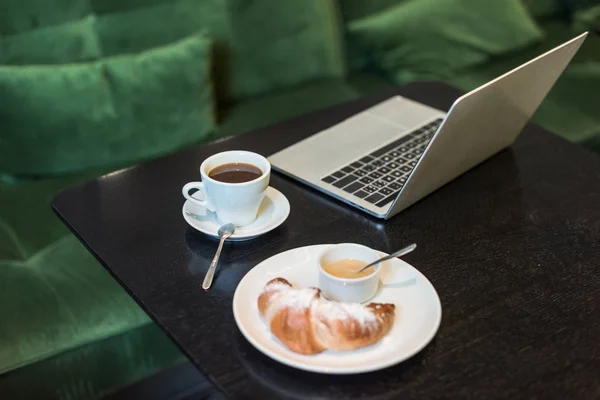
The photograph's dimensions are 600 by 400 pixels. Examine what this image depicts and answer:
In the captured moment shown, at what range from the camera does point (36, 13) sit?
5.21 feet

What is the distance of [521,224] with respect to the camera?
102 cm

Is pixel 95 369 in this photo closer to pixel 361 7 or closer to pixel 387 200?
pixel 387 200

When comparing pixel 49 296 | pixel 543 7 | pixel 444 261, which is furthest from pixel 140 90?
pixel 543 7

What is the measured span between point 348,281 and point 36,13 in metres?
1.15

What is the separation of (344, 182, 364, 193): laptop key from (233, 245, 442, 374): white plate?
181 mm

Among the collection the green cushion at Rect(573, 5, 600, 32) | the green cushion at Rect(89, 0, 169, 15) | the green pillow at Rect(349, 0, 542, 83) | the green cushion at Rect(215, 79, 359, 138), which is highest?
the green cushion at Rect(89, 0, 169, 15)

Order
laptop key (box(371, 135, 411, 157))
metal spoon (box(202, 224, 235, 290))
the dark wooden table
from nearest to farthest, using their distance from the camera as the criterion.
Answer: the dark wooden table → metal spoon (box(202, 224, 235, 290)) → laptop key (box(371, 135, 411, 157))

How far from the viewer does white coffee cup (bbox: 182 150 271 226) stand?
3.11 feet

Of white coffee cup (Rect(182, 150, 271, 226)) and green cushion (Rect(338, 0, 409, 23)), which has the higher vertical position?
white coffee cup (Rect(182, 150, 271, 226))

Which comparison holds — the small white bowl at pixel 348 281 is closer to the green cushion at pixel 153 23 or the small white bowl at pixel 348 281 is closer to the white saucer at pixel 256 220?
the white saucer at pixel 256 220

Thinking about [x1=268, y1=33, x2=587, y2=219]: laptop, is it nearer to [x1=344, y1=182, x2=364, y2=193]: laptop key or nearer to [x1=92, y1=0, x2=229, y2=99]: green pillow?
[x1=344, y1=182, x2=364, y2=193]: laptop key

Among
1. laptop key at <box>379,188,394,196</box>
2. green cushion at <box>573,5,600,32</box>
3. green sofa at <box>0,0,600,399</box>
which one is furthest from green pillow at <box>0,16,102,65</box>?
green cushion at <box>573,5,600,32</box>

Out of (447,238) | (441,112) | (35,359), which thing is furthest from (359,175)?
(35,359)

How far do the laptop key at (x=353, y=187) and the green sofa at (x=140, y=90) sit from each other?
46 cm
